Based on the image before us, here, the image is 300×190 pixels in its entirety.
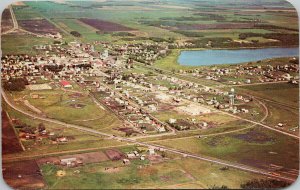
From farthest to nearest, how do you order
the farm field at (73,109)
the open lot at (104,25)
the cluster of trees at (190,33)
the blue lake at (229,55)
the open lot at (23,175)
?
the blue lake at (229,55), the cluster of trees at (190,33), the open lot at (104,25), the farm field at (73,109), the open lot at (23,175)

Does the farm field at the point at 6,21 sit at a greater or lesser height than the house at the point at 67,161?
greater

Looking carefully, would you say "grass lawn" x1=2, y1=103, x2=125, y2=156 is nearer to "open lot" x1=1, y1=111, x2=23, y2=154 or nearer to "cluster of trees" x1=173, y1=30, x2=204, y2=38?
"open lot" x1=1, y1=111, x2=23, y2=154

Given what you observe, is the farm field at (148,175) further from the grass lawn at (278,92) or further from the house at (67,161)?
the grass lawn at (278,92)

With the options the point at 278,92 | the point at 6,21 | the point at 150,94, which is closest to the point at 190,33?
the point at 150,94

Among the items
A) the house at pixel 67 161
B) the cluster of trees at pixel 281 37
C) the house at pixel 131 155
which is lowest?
the house at pixel 67 161

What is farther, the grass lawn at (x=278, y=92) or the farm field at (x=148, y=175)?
the grass lawn at (x=278, y=92)

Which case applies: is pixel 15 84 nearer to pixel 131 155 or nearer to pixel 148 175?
pixel 131 155

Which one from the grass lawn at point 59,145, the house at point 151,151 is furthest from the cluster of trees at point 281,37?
the grass lawn at point 59,145
